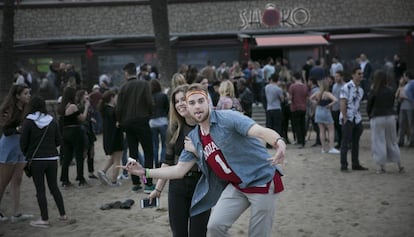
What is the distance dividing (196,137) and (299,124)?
10.0 meters

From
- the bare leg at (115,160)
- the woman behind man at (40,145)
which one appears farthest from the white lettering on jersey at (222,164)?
the bare leg at (115,160)

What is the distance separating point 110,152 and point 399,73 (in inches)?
568

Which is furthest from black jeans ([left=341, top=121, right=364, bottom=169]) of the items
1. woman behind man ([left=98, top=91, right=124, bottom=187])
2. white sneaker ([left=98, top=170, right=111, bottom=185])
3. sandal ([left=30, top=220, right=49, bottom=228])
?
sandal ([left=30, top=220, right=49, bottom=228])

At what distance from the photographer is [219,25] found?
24.9m

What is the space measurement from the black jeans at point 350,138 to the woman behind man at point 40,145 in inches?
214

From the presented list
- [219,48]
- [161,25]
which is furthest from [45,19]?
[161,25]

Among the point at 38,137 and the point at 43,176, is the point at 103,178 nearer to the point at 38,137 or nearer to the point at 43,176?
the point at 43,176

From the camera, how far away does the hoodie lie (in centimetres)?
696

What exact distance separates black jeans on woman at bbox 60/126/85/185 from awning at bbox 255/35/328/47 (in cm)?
1406

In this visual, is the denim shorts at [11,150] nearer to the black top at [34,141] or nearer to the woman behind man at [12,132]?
the woman behind man at [12,132]

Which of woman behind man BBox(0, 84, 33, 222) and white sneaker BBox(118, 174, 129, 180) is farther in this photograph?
white sneaker BBox(118, 174, 129, 180)

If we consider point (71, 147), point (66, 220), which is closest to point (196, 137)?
point (66, 220)

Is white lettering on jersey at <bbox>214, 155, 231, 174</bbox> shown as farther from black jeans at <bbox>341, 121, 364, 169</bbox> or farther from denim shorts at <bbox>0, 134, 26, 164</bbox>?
black jeans at <bbox>341, 121, 364, 169</bbox>

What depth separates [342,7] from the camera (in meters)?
24.7
